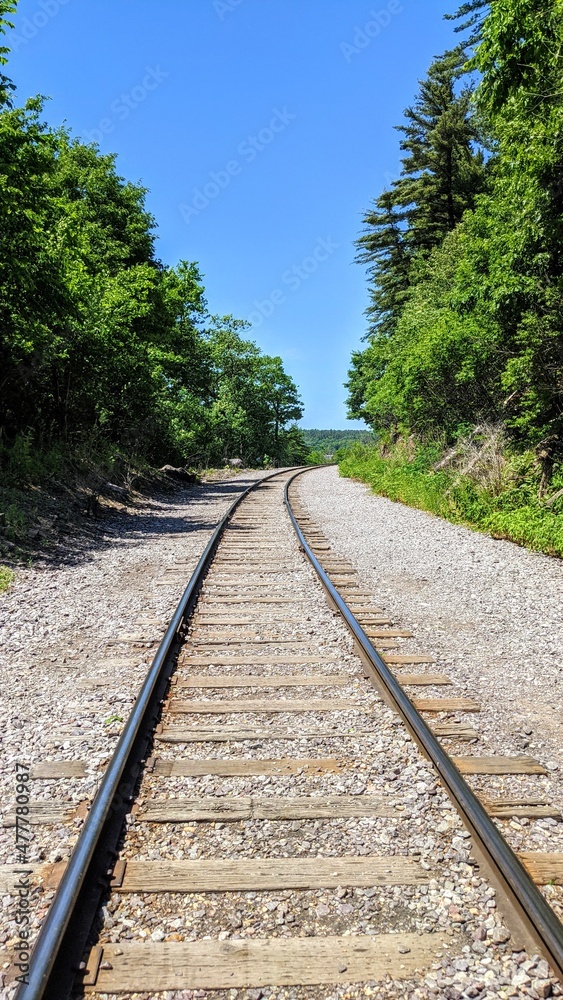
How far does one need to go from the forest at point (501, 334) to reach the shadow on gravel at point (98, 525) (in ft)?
19.5

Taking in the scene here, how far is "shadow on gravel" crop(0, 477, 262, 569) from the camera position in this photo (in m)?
8.75

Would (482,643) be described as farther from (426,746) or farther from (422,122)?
(422,122)

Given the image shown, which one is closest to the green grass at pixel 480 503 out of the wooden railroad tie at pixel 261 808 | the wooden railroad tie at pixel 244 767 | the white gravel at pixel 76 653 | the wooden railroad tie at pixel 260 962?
the white gravel at pixel 76 653

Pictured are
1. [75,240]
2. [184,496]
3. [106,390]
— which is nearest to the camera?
[75,240]

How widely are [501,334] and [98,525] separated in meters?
9.33

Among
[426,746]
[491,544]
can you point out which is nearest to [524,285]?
[491,544]

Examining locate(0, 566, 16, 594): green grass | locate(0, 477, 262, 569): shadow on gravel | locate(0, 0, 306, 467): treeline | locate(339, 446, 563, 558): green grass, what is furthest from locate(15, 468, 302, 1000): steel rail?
locate(0, 0, 306, 467): treeline

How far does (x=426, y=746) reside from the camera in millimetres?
3348

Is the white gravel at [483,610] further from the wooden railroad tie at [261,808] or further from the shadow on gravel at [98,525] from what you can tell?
the shadow on gravel at [98,525]

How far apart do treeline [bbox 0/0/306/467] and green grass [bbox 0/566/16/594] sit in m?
4.75

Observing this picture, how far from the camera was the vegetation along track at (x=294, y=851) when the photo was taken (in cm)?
205

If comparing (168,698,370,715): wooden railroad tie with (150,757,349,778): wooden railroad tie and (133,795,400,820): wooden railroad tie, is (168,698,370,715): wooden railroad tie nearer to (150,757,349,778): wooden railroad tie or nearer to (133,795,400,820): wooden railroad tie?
(150,757,349,778): wooden railroad tie

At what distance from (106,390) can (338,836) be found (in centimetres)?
1555

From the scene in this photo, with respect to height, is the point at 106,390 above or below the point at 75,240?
below
